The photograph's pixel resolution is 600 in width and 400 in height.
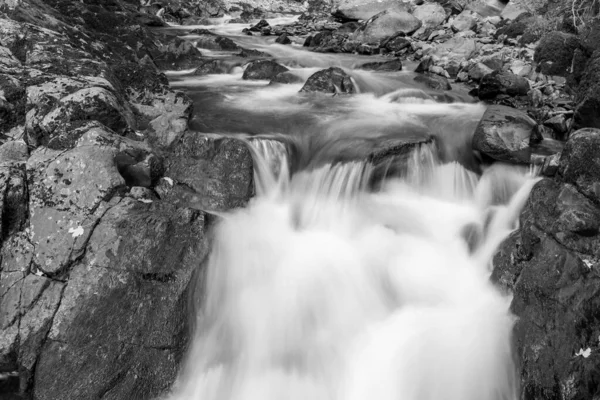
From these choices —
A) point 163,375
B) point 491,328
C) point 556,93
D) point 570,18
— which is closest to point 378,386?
point 491,328

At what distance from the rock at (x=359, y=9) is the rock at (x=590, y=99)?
19.6 meters

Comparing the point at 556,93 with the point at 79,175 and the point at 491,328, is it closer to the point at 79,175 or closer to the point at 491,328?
the point at 491,328

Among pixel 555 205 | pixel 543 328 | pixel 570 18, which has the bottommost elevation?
pixel 543 328

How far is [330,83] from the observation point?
11.5 m

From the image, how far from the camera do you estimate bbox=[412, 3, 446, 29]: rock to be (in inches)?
794

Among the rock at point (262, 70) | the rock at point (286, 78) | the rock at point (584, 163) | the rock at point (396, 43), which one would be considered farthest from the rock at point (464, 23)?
the rock at point (584, 163)

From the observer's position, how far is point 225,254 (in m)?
5.27

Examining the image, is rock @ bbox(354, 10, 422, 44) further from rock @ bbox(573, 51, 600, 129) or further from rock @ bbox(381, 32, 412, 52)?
rock @ bbox(573, 51, 600, 129)

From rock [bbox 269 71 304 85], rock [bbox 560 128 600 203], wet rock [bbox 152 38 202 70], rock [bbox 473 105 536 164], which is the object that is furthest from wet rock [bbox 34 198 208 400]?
wet rock [bbox 152 38 202 70]

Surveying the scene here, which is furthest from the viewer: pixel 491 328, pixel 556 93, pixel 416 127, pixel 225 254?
pixel 556 93

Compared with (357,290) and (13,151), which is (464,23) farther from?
(13,151)

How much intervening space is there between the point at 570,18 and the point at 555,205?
10612 millimetres

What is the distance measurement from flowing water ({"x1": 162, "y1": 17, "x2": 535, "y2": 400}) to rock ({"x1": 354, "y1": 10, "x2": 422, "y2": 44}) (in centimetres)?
1194

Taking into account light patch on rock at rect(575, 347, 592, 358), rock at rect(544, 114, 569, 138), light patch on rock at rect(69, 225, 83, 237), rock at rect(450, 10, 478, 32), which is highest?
rock at rect(450, 10, 478, 32)
